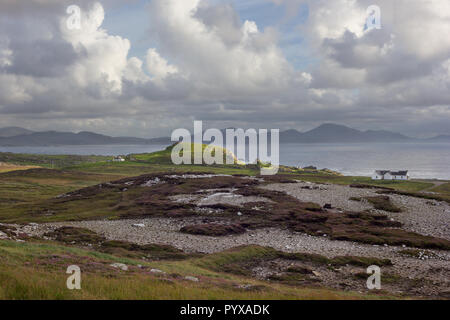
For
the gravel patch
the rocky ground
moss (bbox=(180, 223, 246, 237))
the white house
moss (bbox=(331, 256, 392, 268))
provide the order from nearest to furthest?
the rocky ground
moss (bbox=(331, 256, 392, 268))
moss (bbox=(180, 223, 246, 237))
the gravel patch
the white house

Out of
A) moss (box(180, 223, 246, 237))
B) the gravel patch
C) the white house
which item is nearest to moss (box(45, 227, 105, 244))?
moss (box(180, 223, 246, 237))

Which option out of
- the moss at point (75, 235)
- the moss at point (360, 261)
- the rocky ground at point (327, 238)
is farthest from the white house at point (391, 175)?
the moss at point (75, 235)

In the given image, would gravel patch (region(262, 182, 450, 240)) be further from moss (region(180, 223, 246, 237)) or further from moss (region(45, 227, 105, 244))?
moss (region(45, 227, 105, 244))

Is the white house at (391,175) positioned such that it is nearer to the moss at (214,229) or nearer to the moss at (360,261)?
the moss at (214,229)

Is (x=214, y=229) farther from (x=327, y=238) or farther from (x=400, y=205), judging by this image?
(x=400, y=205)

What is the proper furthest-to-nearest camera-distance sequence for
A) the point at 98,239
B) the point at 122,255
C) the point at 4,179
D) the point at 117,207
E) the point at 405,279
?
the point at 4,179, the point at 117,207, the point at 98,239, the point at 122,255, the point at 405,279

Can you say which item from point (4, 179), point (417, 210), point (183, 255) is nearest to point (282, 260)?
point (183, 255)
